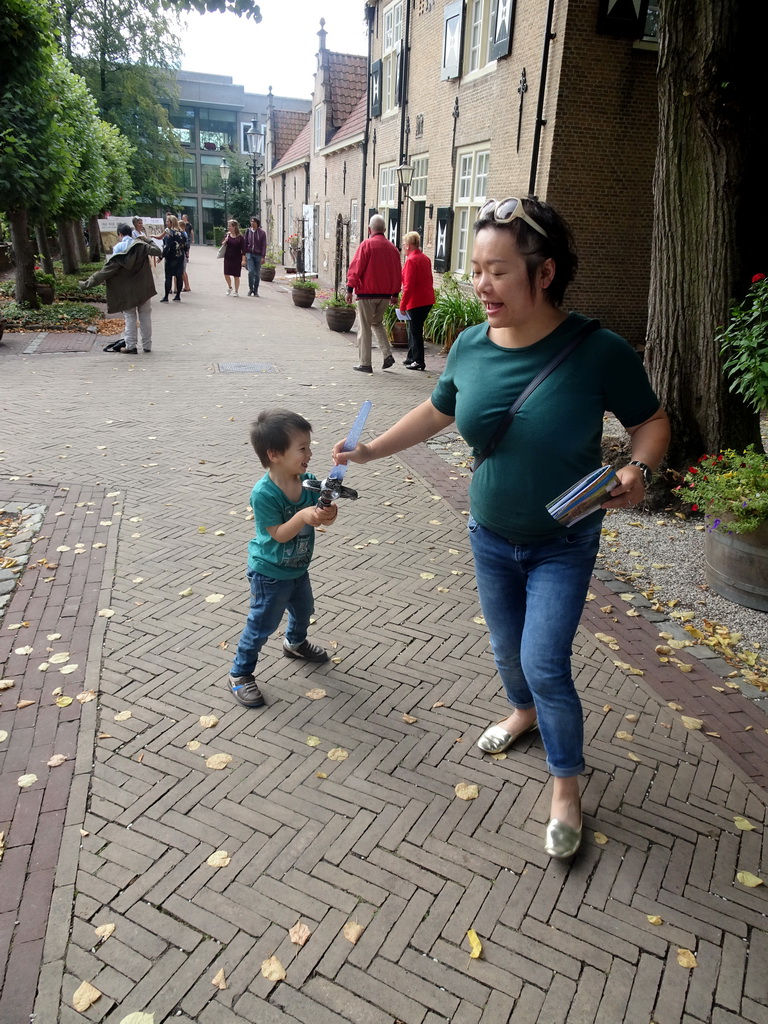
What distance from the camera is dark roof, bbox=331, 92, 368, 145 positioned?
2303 centimetres

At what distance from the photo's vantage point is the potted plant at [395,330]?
1359cm

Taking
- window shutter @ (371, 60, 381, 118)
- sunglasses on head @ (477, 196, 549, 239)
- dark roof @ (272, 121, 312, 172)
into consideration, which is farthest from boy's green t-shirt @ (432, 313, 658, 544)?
dark roof @ (272, 121, 312, 172)

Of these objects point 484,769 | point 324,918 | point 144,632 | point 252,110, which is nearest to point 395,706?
point 484,769

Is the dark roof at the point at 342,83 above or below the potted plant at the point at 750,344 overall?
above

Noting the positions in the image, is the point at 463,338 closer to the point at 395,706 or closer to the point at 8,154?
the point at 395,706

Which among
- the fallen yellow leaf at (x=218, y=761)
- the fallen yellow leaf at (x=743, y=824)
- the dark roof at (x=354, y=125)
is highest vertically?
the dark roof at (x=354, y=125)

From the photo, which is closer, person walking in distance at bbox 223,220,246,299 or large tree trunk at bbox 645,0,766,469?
large tree trunk at bbox 645,0,766,469

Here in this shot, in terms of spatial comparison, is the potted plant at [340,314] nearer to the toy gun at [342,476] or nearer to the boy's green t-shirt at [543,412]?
the toy gun at [342,476]

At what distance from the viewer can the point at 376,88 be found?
65.9 feet

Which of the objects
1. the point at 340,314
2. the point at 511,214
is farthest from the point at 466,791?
the point at 340,314

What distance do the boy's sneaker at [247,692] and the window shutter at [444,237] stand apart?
46.0 feet

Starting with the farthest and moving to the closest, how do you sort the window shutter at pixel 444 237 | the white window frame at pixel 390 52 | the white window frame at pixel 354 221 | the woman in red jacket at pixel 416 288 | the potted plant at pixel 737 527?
the white window frame at pixel 354 221, the white window frame at pixel 390 52, the window shutter at pixel 444 237, the woman in red jacket at pixel 416 288, the potted plant at pixel 737 527

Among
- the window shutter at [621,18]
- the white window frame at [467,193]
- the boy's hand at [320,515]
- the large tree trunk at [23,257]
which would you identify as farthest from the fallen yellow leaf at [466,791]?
the large tree trunk at [23,257]

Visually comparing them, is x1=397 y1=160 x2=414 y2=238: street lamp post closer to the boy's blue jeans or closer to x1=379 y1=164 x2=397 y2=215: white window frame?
x1=379 y1=164 x2=397 y2=215: white window frame
